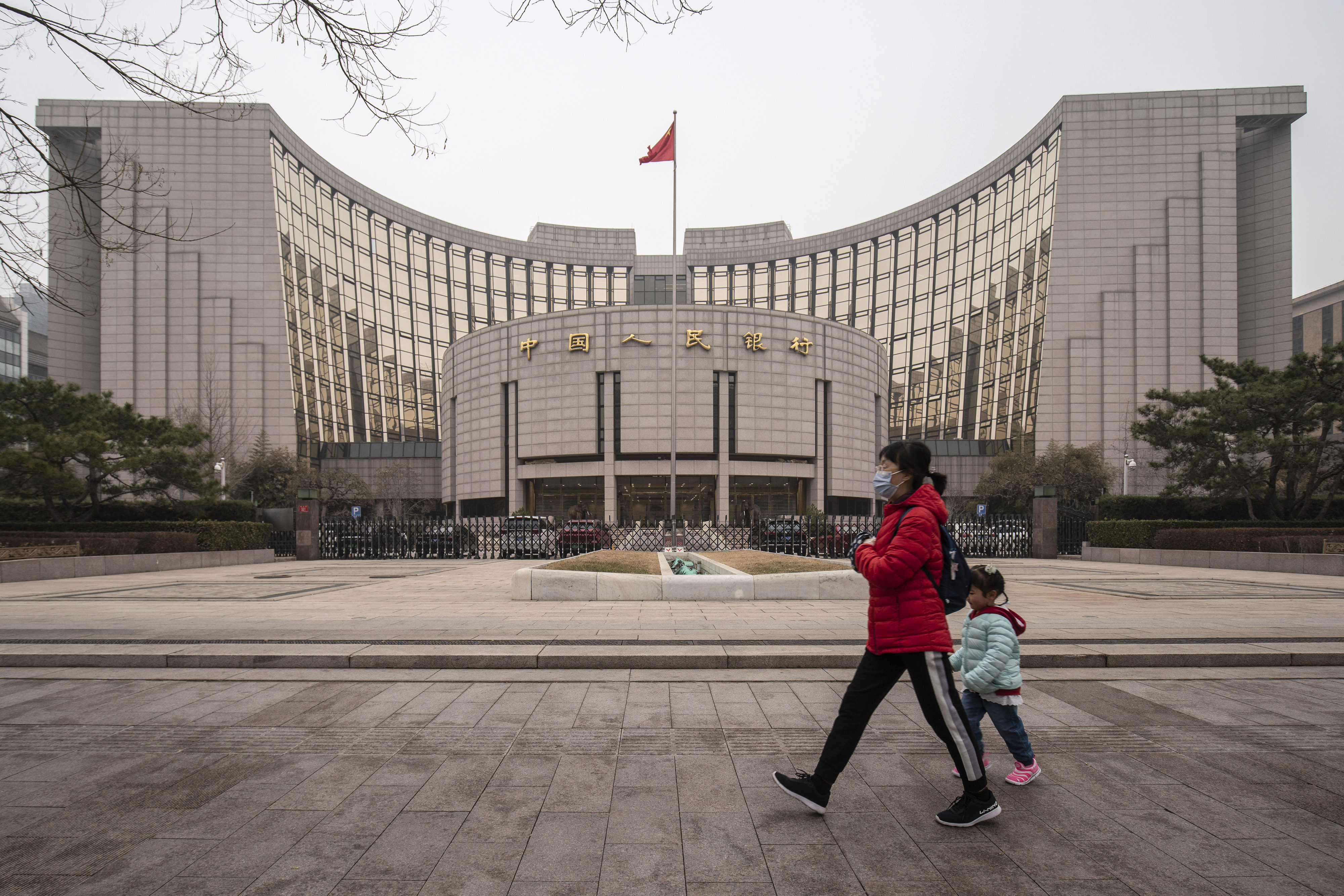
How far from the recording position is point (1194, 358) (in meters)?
52.9

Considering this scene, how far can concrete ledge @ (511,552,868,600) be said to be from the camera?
1318cm

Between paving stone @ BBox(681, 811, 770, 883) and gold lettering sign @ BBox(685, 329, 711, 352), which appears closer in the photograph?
paving stone @ BBox(681, 811, 770, 883)

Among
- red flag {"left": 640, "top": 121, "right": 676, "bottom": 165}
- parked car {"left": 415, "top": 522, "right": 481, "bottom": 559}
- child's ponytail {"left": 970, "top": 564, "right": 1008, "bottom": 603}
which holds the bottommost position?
parked car {"left": 415, "top": 522, "right": 481, "bottom": 559}

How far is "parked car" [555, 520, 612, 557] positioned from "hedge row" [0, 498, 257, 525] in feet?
44.4

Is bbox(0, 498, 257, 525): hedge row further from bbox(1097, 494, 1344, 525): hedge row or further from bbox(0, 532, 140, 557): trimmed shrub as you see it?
bbox(1097, 494, 1344, 525): hedge row

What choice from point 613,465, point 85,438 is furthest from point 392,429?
point 85,438

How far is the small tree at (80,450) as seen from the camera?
21906 mm

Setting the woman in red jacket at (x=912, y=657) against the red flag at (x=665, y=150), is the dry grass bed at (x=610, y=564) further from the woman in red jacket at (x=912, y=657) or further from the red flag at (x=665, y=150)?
the red flag at (x=665, y=150)

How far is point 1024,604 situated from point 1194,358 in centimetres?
5494

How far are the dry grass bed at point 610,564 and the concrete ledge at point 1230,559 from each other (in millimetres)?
20194

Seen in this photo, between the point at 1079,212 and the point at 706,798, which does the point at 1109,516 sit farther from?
the point at 1079,212

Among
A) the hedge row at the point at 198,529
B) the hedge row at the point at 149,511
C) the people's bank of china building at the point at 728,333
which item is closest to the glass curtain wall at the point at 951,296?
the people's bank of china building at the point at 728,333

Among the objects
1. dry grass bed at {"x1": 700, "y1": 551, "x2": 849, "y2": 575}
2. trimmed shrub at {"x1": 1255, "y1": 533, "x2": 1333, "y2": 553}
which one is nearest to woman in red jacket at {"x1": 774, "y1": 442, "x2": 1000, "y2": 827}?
dry grass bed at {"x1": 700, "y1": 551, "x2": 849, "y2": 575}

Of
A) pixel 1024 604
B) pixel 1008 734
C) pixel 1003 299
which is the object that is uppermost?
pixel 1003 299
